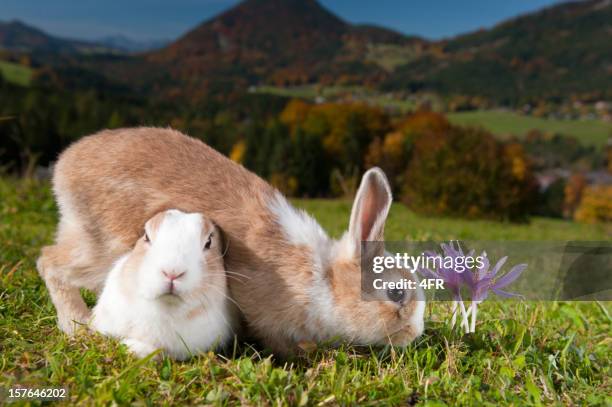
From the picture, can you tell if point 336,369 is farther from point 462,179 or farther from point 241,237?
point 462,179

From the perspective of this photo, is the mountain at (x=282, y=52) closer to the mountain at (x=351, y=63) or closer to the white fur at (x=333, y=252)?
the mountain at (x=351, y=63)

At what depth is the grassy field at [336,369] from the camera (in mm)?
2961

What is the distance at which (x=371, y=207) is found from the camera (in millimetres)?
3428

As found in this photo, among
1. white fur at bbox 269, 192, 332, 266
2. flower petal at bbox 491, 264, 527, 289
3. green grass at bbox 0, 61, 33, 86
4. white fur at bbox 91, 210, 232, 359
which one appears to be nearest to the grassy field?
white fur at bbox 91, 210, 232, 359

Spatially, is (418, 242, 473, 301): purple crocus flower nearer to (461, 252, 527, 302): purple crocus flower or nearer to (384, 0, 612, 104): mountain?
(461, 252, 527, 302): purple crocus flower

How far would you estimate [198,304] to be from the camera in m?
3.26

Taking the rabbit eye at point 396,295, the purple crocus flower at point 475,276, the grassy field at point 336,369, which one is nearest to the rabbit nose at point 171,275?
the grassy field at point 336,369

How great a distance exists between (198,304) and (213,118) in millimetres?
91989

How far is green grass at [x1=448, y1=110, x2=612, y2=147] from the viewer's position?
321 feet

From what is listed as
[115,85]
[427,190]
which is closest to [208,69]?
[115,85]

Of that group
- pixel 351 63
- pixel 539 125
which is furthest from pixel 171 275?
pixel 351 63

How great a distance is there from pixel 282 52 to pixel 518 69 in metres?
69.9

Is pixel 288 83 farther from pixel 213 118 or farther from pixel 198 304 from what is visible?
pixel 198 304

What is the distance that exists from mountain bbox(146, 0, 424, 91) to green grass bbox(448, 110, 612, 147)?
33.3m
